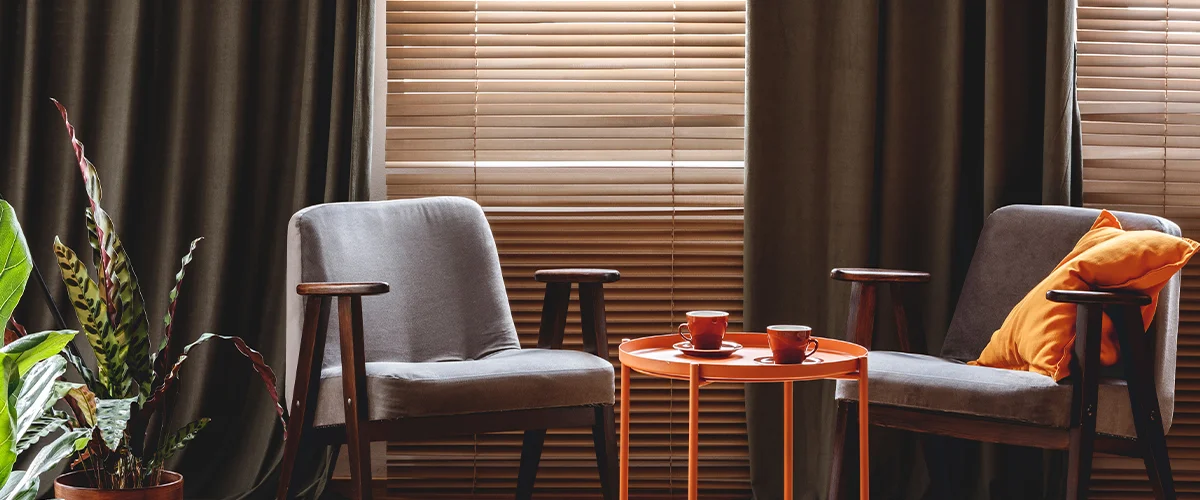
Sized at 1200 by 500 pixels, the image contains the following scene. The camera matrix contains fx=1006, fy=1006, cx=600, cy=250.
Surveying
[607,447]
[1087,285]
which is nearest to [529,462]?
[607,447]

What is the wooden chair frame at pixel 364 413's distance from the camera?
2.19m

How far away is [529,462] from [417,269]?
0.60 metres

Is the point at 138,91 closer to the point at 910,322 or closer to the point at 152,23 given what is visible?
the point at 152,23

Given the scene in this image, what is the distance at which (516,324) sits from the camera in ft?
10.2

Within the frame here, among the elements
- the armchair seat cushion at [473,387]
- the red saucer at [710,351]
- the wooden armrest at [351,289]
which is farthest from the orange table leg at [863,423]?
the wooden armrest at [351,289]

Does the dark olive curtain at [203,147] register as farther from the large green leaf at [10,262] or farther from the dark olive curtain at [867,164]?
the large green leaf at [10,262]

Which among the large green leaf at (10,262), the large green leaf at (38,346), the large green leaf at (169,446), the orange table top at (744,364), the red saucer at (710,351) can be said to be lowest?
the large green leaf at (169,446)

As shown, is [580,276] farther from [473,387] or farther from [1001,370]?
[1001,370]

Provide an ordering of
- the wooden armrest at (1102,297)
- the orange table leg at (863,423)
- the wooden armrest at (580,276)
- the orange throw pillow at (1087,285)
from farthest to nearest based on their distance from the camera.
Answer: the wooden armrest at (580,276) < the orange throw pillow at (1087,285) < the wooden armrest at (1102,297) < the orange table leg at (863,423)

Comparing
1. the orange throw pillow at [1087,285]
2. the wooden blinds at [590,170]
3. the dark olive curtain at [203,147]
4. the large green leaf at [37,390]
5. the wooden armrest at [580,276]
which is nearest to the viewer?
the large green leaf at [37,390]

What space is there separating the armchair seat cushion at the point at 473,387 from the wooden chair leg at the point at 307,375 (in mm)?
24

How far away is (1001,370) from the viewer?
2.33 meters

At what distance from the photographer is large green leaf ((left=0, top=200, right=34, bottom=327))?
80cm

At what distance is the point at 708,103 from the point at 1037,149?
0.99 m
